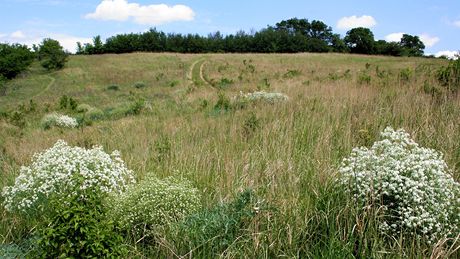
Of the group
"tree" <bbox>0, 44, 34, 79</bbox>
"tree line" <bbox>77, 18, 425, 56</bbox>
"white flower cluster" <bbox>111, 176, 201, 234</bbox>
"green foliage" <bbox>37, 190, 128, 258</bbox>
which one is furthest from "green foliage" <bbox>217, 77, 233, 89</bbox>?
"tree line" <bbox>77, 18, 425, 56</bbox>

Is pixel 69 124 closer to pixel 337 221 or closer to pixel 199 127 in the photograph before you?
pixel 199 127

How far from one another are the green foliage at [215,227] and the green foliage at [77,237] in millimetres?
511

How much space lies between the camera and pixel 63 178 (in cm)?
443

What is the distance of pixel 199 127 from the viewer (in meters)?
8.37

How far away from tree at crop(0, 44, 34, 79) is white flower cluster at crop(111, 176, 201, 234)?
49013mm

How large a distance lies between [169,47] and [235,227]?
89254 mm

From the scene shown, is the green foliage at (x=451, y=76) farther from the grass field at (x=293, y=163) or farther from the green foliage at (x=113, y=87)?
the green foliage at (x=113, y=87)

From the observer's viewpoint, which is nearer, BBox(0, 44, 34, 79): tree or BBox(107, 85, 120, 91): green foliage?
BBox(107, 85, 120, 91): green foliage

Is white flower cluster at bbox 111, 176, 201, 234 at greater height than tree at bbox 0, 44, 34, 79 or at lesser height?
greater

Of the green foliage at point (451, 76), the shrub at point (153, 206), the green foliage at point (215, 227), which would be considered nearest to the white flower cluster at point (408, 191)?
the green foliage at point (215, 227)

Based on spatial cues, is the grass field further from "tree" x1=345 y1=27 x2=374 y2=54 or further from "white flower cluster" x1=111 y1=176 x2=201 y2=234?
"tree" x1=345 y1=27 x2=374 y2=54

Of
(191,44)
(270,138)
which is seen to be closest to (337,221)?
(270,138)

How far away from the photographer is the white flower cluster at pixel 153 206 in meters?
3.88

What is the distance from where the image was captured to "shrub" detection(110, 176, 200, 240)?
12.7 feet
